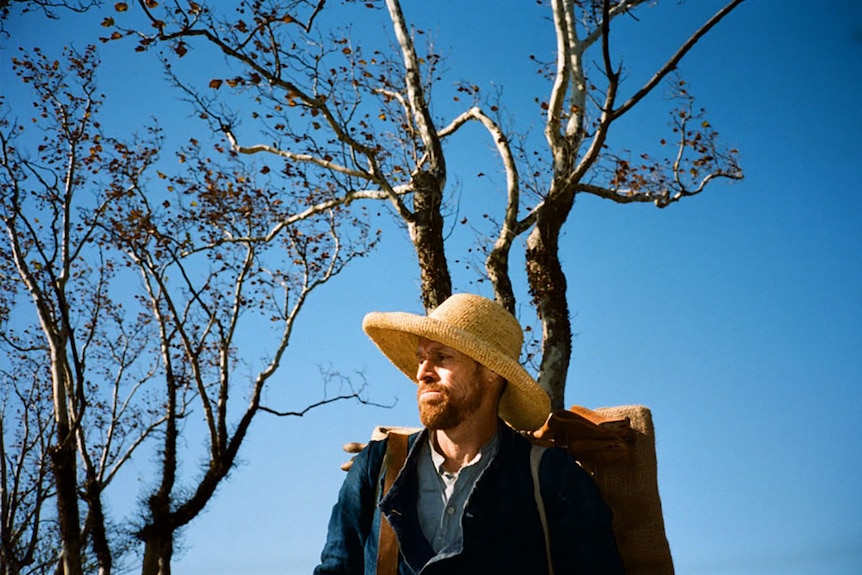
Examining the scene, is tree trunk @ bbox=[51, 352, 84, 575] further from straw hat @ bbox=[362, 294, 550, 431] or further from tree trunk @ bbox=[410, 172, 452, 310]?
straw hat @ bbox=[362, 294, 550, 431]

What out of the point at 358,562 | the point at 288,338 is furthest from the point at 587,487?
the point at 288,338

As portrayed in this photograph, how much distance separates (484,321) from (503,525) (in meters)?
0.88

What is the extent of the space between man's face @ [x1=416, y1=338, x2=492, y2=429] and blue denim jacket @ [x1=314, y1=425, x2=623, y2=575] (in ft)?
0.69

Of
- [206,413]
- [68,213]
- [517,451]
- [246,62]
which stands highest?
[68,213]

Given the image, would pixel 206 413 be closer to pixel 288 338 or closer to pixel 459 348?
pixel 288 338

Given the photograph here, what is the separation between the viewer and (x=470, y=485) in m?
3.59

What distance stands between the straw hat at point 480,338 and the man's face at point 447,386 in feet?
0.24

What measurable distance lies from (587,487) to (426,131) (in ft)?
21.6

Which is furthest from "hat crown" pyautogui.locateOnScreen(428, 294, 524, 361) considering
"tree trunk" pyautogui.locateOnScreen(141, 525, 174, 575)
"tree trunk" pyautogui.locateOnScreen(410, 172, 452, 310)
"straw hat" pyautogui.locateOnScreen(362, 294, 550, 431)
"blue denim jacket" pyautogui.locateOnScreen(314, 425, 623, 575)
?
"tree trunk" pyautogui.locateOnScreen(141, 525, 174, 575)

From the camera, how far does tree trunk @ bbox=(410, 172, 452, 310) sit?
858cm

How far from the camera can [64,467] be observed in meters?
11.5

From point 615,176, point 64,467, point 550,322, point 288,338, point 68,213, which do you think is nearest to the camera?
point 550,322

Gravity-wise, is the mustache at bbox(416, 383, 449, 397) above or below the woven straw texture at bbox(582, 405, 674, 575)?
above

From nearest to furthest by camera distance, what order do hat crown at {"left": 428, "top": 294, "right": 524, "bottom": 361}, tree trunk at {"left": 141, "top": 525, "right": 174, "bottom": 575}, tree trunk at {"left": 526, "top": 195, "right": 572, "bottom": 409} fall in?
hat crown at {"left": 428, "top": 294, "right": 524, "bottom": 361}, tree trunk at {"left": 526, "top": 195, "right": 572, "bottom": 409}, tree trunk at {"left": 141, "top": 525, "right": 174, "bottom": 575}
